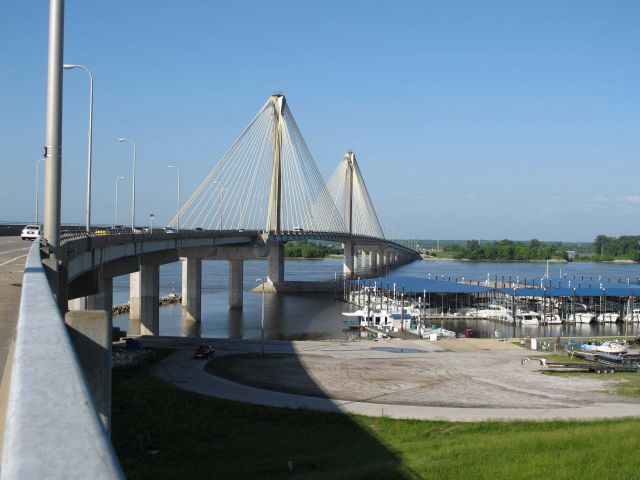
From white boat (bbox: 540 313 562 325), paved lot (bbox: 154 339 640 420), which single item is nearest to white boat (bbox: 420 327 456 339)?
paved lot (bbox: 154 339 640 420)

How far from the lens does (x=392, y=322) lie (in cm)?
6488

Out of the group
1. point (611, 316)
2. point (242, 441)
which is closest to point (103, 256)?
point (242, 441)

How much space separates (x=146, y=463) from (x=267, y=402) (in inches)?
346

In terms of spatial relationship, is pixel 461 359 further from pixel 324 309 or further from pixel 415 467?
pixel 324 309

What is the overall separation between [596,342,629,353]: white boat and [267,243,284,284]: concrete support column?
193 feet

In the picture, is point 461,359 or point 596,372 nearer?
point 596,372

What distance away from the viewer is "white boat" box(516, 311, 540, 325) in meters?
71.3

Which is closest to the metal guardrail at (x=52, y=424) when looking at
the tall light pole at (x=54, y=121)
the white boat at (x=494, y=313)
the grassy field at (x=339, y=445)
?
the tall light pole at (x=54, y=121)

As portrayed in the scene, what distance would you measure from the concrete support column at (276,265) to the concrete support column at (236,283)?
Answer: 21626 mm

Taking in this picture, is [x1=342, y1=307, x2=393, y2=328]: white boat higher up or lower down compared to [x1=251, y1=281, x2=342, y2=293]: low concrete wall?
lower down

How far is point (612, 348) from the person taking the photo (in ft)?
150

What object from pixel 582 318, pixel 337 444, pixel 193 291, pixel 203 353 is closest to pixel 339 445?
pixel 337 444

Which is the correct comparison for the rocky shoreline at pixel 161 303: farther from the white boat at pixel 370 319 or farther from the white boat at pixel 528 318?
the white boat at pixel 528 318

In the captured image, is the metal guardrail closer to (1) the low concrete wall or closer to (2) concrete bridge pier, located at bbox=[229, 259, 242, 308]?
(2) concrete bridge pier, located at bbox=[229, 259, 242, 308]
